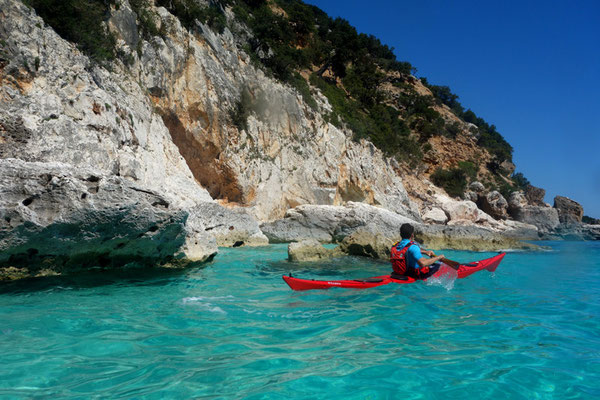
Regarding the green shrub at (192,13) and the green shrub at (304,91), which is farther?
the green shrub at (304,91)

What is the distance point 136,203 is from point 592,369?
612 cm

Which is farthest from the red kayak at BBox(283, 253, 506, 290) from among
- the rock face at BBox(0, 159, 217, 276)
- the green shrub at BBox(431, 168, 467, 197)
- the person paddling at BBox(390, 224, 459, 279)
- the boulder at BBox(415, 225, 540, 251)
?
the green shrub at BBox(431, 168, 467, 197)

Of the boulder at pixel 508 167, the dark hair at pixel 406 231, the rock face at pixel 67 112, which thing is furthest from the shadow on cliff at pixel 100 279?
the boulder at pixel 508 167

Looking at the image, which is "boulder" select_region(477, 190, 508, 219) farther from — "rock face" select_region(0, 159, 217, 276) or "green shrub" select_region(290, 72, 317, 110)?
"rock face" select_region(0, 159, 217, 276)

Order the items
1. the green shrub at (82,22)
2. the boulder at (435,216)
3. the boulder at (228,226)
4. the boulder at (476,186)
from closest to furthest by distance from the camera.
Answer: the green shrub at (82,22) → the boulder at (228,226) → the boulder at (435,216) → the boulder at (476,186)

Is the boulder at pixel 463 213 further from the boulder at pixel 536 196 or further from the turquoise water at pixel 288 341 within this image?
the turquoise water at pixel 288 341

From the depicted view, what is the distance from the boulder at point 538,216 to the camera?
39.8m

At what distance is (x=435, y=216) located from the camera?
101 ft

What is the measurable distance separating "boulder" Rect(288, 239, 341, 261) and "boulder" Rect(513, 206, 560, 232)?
36783mm

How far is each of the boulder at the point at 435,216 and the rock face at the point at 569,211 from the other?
20.1 m

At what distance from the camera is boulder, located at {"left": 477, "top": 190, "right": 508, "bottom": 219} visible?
129 ft

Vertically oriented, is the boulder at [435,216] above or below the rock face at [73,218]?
above

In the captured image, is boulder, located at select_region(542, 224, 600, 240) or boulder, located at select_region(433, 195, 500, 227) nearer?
boulder, located at select_region(433, 195, 500, 227)

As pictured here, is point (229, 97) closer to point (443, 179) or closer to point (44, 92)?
point (44, 92)
